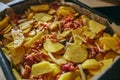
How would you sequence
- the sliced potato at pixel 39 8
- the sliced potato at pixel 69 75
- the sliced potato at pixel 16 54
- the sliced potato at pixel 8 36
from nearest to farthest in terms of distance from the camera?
the sliced potato at pixel 69 75 → the sliced potato at pixel 16 54 → the sliced potato at pixel 8 36 → the sliced potato at pixel 39 8

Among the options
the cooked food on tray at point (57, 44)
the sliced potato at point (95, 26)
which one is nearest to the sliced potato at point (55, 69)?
the cooked food on tray at point (57, 44)

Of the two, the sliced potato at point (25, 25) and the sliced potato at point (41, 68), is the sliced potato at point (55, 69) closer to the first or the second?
the sliced potato at point (41, 68)

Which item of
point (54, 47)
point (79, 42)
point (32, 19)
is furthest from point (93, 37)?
point (32, 19)

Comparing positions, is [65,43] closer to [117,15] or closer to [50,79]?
[50,79]

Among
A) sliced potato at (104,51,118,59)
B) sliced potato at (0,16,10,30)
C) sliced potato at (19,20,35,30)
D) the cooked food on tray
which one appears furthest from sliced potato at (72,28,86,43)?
sliced potato at (0,16,10,30)

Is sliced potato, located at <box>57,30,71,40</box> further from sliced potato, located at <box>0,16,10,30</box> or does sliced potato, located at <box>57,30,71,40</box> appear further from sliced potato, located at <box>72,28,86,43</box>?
sliced potato, located at <box>0,16,10,30</box>

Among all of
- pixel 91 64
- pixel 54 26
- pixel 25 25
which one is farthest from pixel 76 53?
pixel 25 25
